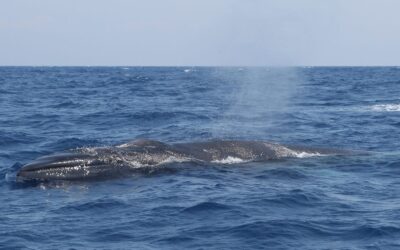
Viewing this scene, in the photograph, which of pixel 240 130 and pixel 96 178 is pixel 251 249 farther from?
pixel 240 130

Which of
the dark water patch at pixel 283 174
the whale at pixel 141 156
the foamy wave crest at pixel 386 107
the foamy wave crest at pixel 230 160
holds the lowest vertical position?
the foamy wave crest at pixel 386 107

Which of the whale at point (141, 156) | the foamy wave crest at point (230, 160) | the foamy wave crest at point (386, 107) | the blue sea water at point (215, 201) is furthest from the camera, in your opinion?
the foamy wave crest at point (386, 107)

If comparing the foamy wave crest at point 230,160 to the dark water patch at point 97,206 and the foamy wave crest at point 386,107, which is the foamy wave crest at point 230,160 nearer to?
the dark water patch at point 97,206

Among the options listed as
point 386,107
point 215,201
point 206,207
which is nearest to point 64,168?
point 215,201

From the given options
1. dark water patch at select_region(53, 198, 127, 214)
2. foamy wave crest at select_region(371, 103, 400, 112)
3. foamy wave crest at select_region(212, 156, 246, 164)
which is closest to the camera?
dark water patch at select_region(53, 198, 127, 214)

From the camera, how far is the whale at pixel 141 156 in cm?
1709

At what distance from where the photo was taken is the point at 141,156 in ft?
61.3

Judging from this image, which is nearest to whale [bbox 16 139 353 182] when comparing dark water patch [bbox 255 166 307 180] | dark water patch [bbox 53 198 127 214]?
dark water patch [bbox 255 166 307 180]

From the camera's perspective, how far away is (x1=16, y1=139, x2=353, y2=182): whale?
673 inches

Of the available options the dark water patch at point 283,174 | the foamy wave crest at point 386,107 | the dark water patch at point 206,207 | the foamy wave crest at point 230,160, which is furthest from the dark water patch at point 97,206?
the foamy wave crest at point 386,107

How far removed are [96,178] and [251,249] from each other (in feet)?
21.5

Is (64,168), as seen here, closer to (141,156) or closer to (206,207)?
(141,156)

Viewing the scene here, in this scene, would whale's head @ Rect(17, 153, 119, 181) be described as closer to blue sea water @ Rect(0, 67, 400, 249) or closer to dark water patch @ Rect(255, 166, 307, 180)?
blue sea water @ Rect(0, 67, 400, 249)

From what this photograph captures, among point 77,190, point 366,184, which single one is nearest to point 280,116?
point 366,184
